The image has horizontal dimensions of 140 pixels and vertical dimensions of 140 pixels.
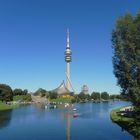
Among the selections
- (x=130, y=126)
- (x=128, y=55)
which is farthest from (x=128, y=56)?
(x=130, y=126)

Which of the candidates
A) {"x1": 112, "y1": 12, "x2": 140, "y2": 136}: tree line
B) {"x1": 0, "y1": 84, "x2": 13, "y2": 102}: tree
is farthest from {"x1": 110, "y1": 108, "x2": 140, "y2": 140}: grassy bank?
{"x1": 0, "y1": 84, "x2": 13, "y2": 102}: tree

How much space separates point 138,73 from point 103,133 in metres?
18.9

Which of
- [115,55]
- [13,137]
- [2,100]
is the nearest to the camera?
[115,55]

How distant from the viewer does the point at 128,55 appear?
47875 mm

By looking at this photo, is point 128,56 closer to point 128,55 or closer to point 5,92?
point 128,55

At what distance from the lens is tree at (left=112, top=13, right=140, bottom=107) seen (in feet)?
153

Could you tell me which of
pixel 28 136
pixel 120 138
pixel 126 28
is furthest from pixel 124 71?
pixel 28 136

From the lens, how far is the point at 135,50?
47062 mm

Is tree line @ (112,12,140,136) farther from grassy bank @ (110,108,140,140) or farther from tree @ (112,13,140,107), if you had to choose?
grassy bank @ (110,108,140,140)

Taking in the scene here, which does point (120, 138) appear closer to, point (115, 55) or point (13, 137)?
point (115, 55)

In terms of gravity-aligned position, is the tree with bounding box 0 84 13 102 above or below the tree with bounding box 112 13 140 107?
above

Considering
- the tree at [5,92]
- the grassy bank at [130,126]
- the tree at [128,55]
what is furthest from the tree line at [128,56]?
the tree at [5,92]

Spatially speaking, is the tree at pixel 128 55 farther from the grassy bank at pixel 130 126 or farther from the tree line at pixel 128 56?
the grassy bank at pixel 130 126

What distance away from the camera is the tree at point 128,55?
46.6 m
